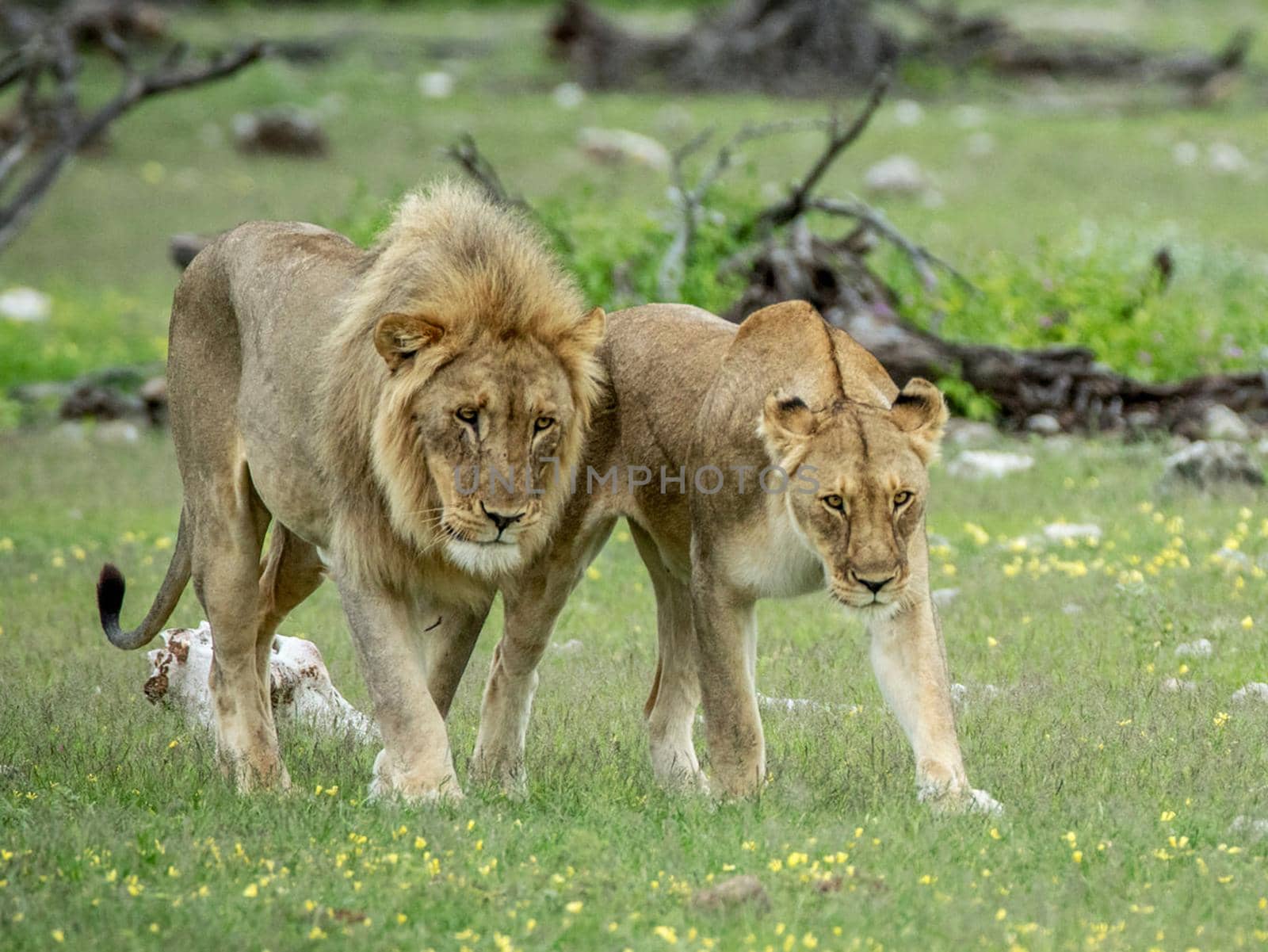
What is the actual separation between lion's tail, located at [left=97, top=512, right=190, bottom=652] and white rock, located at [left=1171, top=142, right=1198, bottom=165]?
774 inches

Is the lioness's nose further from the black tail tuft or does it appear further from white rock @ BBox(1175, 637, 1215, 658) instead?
the black tail tuft

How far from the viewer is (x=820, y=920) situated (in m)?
4.50

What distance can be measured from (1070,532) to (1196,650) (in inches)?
80.8

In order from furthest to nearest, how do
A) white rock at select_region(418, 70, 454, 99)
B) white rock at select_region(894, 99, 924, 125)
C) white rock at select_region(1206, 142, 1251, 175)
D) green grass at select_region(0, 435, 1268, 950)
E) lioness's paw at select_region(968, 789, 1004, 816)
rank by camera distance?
white rock at select_region(418, 70, 454, 99) → white rock at select_region(894, 99, 924, 125) → white rock at select_region(1206, 142, 1251, 175) → lioness's paw at select_region(968, 789, 1004, 816) → green grass at select_region(0, 435, 1268, 950)

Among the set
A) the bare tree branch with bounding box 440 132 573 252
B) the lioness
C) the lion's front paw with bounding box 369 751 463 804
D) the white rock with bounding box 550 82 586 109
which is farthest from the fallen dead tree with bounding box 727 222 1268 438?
the white rock with bounding box 550 82 586 109

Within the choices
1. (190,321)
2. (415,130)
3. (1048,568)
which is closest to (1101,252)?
(1048,568)

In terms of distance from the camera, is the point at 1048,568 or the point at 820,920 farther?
the point at 1048,568

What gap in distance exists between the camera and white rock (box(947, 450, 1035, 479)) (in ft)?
36.2

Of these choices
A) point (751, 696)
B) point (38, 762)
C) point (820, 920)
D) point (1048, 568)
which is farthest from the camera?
point (1048, 568)

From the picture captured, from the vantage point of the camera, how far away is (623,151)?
938 inches

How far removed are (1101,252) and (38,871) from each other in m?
11.2

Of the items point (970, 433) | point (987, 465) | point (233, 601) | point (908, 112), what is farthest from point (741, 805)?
point (908, 112)

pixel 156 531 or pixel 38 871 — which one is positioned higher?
pixel 38 871

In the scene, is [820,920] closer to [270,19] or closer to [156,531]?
[156,531]
